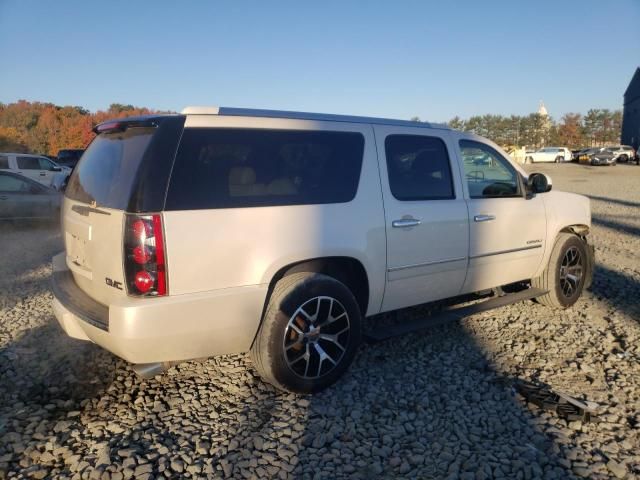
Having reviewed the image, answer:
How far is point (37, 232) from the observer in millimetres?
10258

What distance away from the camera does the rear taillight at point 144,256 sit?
2678 millimetres

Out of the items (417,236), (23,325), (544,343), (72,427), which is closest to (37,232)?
(23,325)

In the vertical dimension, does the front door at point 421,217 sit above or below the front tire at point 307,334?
above

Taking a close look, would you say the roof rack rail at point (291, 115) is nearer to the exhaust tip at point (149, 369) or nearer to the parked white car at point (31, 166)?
the exhaust tip at point (149, 369)

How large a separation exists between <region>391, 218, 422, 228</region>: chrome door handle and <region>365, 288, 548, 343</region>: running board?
2.70 ft

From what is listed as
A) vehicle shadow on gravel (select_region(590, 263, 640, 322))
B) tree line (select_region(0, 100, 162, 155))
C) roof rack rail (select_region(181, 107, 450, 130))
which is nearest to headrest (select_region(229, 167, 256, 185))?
roof rack rail (select_region(181, 107, 450, 130))

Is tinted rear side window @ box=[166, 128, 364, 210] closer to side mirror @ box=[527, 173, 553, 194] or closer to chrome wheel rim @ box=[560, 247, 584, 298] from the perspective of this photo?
side mirror @ box=[527, 173, 553, 194]

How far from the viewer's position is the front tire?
313 cm

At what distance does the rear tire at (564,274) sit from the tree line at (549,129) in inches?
2772

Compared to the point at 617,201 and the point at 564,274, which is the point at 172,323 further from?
the point at 617,201

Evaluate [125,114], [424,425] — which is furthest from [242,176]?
[125,114]

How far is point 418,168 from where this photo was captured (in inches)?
155

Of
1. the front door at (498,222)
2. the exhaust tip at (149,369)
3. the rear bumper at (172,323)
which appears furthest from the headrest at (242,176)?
the front door at (498,222)

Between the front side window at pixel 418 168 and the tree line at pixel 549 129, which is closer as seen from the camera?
the front side window at pixel 418 168
